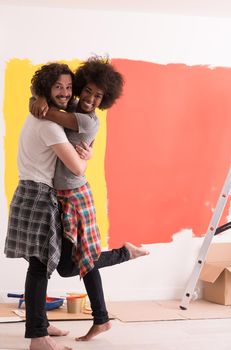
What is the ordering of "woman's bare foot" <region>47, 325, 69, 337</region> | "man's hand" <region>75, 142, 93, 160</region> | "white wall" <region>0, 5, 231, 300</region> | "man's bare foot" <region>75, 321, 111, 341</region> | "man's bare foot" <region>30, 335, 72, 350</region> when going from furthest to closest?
"white wall" <region>0, 5, 231, 300</region>
"woman's bare foot" <region>47, 325, 69, 337</region>
"man's bare foot" <region>75, 321, 111, 341</region>
"man's hand" <region>75, 142, 93, 160</region>
"man's bare foot" <region>30, 335, 72, 350</region>

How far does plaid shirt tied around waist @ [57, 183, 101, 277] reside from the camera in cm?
297

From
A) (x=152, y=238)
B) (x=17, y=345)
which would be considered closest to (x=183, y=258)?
(x=152, y=238)

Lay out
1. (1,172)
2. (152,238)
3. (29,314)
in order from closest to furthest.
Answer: (29,314) < (1,172) < (152,238)

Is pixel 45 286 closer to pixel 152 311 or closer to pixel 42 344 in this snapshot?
pixel 42 344

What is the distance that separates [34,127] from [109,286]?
5.91 feet

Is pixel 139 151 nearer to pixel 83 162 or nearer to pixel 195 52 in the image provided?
pixel 195 52

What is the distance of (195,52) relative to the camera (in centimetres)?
457

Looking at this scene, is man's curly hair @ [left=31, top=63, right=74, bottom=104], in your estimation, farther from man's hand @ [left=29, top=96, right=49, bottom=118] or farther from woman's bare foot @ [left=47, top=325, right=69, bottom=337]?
woman's bare foot @ [left=47, top=325, right=69, bottom=337]

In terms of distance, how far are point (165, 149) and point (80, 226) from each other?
163 centimetres

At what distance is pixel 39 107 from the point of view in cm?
290

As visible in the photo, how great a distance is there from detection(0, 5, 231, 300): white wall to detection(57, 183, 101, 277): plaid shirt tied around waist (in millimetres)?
1296

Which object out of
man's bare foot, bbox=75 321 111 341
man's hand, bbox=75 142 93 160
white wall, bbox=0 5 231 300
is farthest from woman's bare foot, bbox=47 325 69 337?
white wall, bbox=0 5 231 300

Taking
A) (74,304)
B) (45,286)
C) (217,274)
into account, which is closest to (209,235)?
(217,274)

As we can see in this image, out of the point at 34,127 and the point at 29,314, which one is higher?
the point at 34,127
